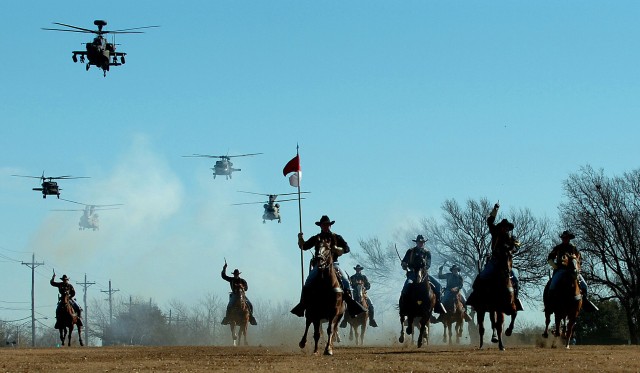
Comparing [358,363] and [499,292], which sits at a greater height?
[499,292]

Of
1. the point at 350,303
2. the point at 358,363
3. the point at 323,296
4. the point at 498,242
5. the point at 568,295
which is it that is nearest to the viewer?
the point at 358,363

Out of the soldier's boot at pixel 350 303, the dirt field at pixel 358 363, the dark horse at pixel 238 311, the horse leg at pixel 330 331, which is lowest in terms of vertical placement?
the dirt field at pixel 358 363

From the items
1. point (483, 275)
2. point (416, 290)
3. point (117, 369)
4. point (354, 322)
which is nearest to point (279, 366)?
point (117, 369)

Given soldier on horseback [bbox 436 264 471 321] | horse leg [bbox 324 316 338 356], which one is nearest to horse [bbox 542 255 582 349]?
horse leg [bbox 324 316 338 356]

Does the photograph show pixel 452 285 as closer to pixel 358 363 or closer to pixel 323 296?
pixel 323 296

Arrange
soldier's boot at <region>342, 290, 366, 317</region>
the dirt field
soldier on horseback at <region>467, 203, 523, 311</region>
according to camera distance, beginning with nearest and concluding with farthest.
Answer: the dirt field, soldier's boot at <region>342, 290, 366, 317</region>, soldier on horseback at <region>467, 203, 523, 311</region>

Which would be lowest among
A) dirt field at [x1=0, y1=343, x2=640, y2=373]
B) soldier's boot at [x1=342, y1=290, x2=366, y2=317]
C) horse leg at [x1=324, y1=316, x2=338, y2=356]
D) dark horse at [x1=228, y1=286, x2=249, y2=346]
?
dirt field at [x1=0, y1=343, x2=640, y2=373]

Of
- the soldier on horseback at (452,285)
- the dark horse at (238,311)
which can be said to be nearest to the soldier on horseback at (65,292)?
the dark horse at (238,311)

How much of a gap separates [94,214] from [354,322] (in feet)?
204

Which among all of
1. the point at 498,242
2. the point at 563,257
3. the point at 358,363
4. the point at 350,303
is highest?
the point at 498,242

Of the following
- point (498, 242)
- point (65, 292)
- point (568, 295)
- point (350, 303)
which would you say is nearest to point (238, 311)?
point (65, 292)

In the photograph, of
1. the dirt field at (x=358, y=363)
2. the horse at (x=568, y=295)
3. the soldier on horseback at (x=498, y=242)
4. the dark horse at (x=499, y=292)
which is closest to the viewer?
the dirt field at (x=358, y=363)

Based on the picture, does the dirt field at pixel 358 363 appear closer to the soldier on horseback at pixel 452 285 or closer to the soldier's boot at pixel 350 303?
the soldier's boot at pixel 350 303

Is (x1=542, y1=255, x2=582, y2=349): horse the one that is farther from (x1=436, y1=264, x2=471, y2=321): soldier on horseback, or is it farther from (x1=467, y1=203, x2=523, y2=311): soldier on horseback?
(x1=436, y1=264, x2=471, y2=321): soldier on horseback
